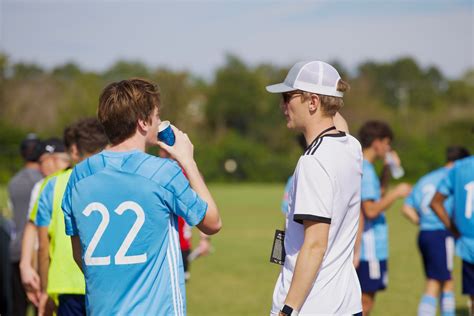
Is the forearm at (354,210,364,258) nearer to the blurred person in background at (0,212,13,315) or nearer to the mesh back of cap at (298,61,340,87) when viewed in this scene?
the mesh back of cap at (298,61,340,87)

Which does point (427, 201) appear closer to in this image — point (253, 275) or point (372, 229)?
point (372, 229)

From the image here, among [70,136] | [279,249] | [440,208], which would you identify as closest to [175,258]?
[279,249]

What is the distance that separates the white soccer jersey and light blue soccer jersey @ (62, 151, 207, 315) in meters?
0.54

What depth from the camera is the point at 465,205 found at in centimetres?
576

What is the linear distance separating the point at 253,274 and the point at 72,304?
8.47 meters

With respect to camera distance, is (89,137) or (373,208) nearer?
(89,137)

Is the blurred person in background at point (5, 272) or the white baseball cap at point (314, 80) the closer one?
the white baseball cap at point (314, 80)

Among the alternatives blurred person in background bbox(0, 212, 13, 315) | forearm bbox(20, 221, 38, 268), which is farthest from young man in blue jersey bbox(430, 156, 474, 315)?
blurred person in background bbox(0, 212, 13, 315)

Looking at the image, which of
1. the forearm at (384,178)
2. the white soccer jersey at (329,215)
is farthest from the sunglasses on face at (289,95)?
the forearm at (384,178)

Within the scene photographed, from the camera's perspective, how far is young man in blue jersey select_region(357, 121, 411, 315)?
21.5 ft

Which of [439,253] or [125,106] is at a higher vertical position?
[125,106]

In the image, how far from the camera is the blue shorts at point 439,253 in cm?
823

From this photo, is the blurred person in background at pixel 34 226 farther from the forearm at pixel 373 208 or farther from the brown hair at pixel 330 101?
the forearm at pixel 373 208

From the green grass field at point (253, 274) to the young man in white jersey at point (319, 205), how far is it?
581 centimetres
